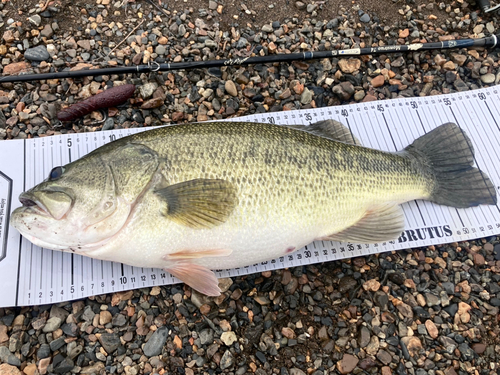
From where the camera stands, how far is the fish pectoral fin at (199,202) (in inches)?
86.3

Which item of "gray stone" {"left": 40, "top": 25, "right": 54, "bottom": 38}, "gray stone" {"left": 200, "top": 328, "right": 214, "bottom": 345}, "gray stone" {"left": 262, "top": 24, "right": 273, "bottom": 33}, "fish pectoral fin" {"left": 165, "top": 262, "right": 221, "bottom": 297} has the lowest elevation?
"gray stone" {"left": 200, "top": 328, "right": 214, "bottom": 345}

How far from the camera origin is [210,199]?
2.21 metres

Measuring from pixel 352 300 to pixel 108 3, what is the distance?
3.54 m

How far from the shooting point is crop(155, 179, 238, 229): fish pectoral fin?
2.19 meters

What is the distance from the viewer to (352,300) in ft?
8.97

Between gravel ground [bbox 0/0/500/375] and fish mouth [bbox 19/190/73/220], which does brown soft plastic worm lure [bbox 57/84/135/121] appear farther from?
fish mouth [bbox 19/190/73/220]

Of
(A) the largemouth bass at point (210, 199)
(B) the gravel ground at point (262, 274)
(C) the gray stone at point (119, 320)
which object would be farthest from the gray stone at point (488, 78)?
(C) the gray stone at point (119, 320)

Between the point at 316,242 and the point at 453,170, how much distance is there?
1.25m

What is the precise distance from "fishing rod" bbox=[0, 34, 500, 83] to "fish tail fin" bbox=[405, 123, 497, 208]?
991 millimetres

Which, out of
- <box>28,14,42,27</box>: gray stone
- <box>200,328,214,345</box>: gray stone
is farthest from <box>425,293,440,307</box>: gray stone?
<box>28,14,42,27</box>: gray stone

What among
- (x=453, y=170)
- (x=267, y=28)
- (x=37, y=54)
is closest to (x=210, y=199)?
(x=453, y=170)

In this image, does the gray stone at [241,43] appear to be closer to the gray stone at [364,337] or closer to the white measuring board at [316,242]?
the white measuring board at [316,242]

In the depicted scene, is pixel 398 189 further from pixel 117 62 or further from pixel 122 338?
pixel 117 62

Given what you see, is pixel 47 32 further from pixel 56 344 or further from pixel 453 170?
pixel 453 170
